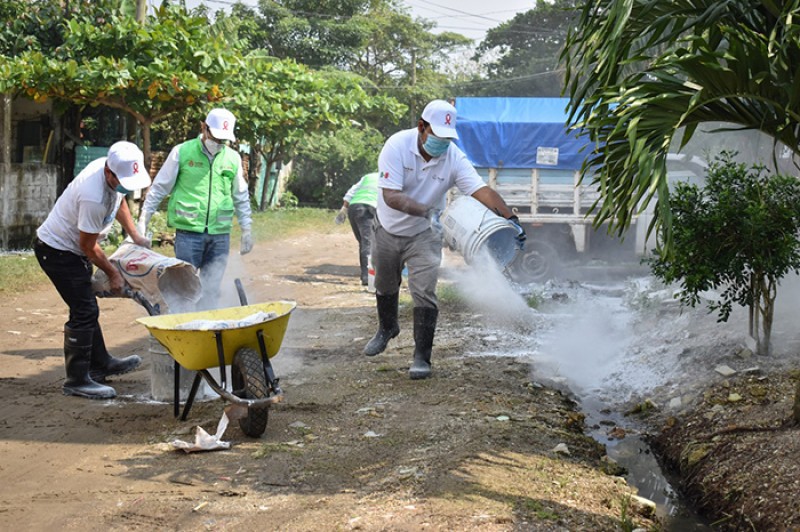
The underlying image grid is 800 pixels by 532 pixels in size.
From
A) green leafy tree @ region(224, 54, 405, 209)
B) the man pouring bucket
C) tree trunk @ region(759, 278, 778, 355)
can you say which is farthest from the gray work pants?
green leafy tree @ region(224, 54, 405, 209)

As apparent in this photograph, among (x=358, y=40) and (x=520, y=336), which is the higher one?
(x=358, y=40)

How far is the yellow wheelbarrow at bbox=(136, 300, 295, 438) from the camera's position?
511 cm

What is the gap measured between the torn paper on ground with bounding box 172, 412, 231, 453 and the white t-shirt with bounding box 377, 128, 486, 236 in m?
2.25

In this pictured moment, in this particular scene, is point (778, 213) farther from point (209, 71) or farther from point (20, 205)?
point (20, 205)

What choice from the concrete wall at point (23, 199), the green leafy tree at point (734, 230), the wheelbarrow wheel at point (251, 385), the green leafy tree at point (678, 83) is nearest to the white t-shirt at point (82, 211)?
the wheelbarrow wheel at point (251, 385)

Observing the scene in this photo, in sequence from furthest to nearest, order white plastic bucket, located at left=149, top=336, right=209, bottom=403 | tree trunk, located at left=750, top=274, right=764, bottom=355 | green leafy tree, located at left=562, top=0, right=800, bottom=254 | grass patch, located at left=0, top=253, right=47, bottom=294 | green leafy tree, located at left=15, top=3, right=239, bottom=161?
green leafy tree, located at left=15, top=3, right=239, bottom=161 < grass patch, located at left=0, top=253, right=47, bottom=294 < tree trunk, located at left=750, top=274, right=764, bottom=355 < white plastic bucket, located at left=149, top=336, right=209, bottom=403 < green leafy tree, located at left=562, top=0, right=800, bottom=254

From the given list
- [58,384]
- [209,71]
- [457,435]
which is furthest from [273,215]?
[457,435]

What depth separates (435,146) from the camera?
6578mm

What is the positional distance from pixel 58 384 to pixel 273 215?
17.3 meters

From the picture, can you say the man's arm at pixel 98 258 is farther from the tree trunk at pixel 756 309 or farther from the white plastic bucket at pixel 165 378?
the tree trunk at pixel 756 309

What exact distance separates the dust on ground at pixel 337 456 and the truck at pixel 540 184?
6448mm

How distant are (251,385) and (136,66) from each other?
10.5 metres

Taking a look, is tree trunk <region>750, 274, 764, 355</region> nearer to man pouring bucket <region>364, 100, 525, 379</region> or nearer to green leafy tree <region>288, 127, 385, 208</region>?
man pouring bucket <region>364, 100, 525, 379</region>

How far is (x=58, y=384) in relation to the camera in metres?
6.90
